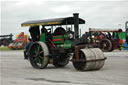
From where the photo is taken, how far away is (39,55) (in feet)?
45.8

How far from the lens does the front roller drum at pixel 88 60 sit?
12000mm

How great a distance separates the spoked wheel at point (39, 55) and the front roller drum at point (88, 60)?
1.52m

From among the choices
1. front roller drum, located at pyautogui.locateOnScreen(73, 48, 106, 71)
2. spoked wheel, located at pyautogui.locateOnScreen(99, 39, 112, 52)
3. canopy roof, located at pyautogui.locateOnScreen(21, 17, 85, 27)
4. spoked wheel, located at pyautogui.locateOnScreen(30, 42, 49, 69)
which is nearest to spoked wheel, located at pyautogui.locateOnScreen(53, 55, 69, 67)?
spoked wheel, located at pyautogui.locateOnScreen(30, 42, 49, 69)

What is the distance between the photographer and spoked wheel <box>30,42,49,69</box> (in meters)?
13.6

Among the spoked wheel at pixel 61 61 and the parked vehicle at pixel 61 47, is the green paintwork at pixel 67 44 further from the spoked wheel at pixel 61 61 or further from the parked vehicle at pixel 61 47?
the spoked wheel at pixel 61 61

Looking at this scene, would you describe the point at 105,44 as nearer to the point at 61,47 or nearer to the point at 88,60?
the point at 61,47

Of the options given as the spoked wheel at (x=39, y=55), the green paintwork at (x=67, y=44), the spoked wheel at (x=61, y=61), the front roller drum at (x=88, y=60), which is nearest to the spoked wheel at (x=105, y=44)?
the spoked wheel at (x=61, y=61)

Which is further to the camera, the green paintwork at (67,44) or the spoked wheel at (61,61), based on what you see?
the spoked wheel at (61,61)

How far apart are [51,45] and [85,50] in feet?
8.06

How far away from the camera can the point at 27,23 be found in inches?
579

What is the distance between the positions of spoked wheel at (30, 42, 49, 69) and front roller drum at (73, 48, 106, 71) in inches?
59.7

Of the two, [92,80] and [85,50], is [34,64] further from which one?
[92,80]

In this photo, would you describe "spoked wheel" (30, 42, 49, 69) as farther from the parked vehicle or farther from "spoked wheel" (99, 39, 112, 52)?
"spoked wheel" (99, 39, 112, 52)

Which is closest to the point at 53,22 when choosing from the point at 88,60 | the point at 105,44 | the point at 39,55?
the point at 39,55
